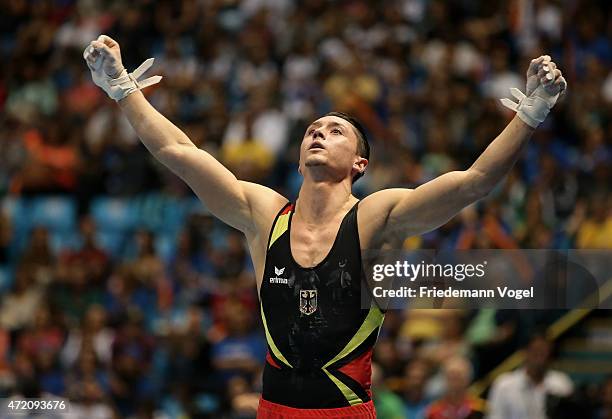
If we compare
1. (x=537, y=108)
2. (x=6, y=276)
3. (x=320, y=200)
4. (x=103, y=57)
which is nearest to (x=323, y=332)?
(x=320, y=200)

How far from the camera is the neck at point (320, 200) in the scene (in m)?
5.93

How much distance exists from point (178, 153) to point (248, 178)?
7664 millimetres

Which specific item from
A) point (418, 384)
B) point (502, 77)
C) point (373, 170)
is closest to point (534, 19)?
point (502, 77)

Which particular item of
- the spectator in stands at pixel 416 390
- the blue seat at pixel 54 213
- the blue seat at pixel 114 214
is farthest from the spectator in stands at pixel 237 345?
the blue seat at pixel 54 213

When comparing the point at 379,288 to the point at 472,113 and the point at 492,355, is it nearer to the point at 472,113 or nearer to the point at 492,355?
the point at 492,355

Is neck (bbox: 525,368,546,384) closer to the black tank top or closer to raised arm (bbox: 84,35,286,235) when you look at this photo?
the black tank top

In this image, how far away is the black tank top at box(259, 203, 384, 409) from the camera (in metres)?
5.64

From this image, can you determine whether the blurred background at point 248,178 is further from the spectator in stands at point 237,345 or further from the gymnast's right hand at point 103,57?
the gymnast's right hand at point 103,57

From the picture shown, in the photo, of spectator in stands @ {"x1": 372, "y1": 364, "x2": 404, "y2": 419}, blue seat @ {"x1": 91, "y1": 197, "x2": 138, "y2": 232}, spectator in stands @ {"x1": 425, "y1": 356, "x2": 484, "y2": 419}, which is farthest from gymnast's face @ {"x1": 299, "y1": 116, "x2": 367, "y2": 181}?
blue seat @ {"x1": 91, "y1": 197, "x2": 138, "y2": 232}

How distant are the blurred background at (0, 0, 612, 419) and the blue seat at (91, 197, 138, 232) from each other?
3 centimetres

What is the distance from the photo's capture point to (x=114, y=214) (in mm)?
14469

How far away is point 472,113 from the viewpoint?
14102mm

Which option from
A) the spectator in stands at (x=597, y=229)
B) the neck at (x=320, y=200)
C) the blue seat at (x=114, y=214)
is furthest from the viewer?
the blue seat at (x=114, y=214)

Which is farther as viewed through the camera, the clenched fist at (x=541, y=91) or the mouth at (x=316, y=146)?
the mouth at (x=316, y=146)
